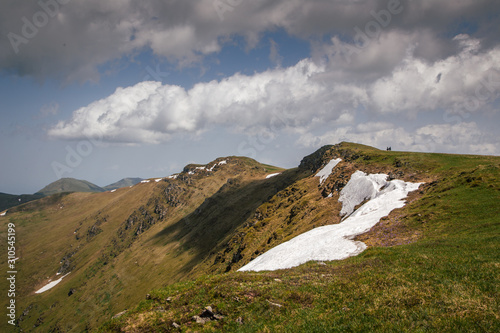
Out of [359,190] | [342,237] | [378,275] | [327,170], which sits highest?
[327,170]

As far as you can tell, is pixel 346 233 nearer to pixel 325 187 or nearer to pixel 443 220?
pixel 443 220

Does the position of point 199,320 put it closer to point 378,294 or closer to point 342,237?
point 378,294

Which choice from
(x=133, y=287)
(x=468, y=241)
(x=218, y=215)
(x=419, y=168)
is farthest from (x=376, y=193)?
(x=133, y=287)

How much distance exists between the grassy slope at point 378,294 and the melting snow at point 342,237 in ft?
19.3

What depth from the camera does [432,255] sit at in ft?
71.3

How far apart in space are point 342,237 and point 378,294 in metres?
23.3

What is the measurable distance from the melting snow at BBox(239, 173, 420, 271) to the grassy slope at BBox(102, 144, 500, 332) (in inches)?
232

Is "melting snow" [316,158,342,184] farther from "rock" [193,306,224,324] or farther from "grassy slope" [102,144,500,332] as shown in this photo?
"rock" [193,306,224,324]

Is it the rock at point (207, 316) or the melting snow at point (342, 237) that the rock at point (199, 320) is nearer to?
the rock at point (207, 316)

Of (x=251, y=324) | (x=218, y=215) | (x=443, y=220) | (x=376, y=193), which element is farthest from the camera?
(x=218, y=215)

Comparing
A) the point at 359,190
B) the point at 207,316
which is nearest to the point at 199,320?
the point at 207,316

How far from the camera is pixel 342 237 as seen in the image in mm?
37562

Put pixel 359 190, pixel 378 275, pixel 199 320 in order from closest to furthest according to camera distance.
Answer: pixel 199 320
pixel 378 275
pixel 359 190

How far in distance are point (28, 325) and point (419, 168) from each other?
23514 centimetres
